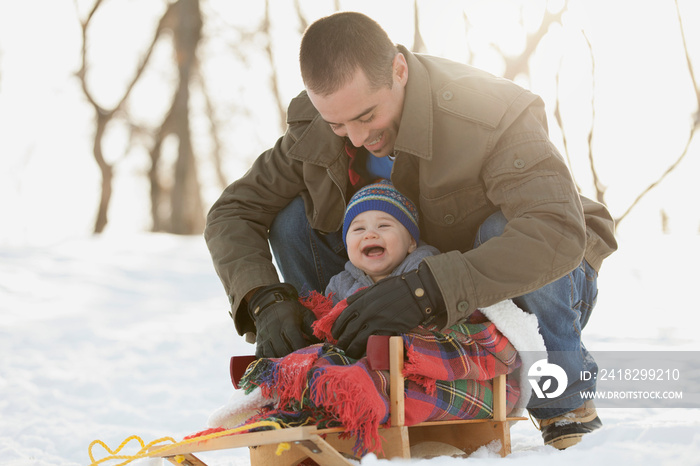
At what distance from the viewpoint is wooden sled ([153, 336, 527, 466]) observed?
167 centimetres

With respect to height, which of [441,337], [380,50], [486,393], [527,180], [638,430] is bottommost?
[638,430]

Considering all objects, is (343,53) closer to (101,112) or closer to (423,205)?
(423,205)

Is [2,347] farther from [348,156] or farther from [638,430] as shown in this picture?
[638,430]

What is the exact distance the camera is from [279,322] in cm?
229

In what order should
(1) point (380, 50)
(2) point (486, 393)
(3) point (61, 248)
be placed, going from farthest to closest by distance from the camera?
(3) point (61, 248), (1) point (380, 50), (2) point (486, 393)

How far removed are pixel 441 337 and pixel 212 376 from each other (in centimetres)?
219

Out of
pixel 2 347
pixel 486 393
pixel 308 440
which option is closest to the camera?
pixel 308 440

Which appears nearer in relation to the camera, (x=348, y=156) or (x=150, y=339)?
(x=348, y=156)

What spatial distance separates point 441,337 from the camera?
2018 millimetres

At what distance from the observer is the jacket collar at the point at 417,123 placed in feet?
7.67

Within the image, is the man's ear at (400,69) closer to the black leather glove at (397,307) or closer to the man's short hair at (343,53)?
the man's short hair at (343,53)

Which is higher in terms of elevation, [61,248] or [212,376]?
[61,248]

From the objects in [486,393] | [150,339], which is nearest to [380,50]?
[486,393]

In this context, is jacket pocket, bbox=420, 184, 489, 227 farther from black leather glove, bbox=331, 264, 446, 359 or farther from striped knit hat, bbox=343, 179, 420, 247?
black leather glove, bbox=331, 264, 446, 359
